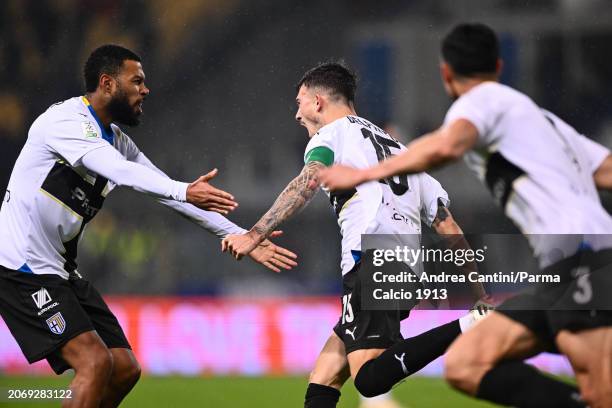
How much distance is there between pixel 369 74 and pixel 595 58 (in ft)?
11.4

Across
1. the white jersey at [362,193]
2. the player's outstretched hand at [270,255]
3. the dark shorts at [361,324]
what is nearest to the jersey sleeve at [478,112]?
the white jersey at [362,193]

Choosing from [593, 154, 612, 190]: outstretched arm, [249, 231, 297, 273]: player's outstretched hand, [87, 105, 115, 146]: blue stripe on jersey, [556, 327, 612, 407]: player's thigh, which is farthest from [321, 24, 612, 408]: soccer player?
[87, 105, 115, 146]: blue stripe on jersey

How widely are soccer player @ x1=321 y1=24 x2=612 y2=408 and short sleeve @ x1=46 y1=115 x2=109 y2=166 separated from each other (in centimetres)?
170

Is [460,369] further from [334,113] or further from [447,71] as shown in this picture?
[334,113]

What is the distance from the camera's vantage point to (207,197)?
5020mm

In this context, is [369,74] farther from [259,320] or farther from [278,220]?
[278,220]

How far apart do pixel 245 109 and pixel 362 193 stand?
9.41 m

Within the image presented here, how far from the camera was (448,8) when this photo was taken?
15.0 m

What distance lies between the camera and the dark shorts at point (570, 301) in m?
3.81

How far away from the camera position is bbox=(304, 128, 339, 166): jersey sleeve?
5.16 metres

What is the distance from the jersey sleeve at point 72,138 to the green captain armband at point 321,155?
1108 millimetres

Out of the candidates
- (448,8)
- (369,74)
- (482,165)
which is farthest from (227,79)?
(482,165)

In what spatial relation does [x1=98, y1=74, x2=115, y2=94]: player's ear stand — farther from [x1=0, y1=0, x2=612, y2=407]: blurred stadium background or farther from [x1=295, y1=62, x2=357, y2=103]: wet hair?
[x1=0, y1=0, x2=612, y2=407]: blurred stadium background

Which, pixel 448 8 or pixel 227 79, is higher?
pixel 448 8
